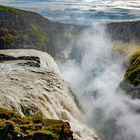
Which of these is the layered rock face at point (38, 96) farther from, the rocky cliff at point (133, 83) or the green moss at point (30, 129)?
the rocky cliff at point (133, 83)

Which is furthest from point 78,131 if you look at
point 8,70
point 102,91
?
point 102,91

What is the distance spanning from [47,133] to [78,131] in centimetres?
2337

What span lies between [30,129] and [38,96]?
3004 centimetres

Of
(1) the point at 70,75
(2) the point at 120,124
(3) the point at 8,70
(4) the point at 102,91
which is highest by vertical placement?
(3) the point at 8,70

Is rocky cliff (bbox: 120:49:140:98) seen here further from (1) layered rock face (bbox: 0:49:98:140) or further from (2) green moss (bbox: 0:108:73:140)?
(2) green moss (bbox: 0:108:73:140)

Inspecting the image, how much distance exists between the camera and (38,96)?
80.1 metres

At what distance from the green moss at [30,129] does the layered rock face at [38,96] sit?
12971 millimetres

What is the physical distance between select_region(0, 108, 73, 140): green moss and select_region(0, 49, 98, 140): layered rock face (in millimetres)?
12971

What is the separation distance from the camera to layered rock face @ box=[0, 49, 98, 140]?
7280cm

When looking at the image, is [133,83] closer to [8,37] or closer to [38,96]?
[38,96]

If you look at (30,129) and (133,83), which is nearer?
(30,129)

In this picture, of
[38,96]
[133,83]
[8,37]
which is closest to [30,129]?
[38,96]

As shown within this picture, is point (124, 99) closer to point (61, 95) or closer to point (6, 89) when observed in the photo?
point (61, 95)

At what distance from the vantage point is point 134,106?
99.5m
